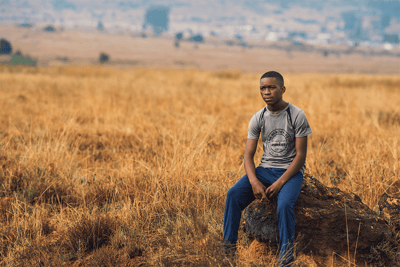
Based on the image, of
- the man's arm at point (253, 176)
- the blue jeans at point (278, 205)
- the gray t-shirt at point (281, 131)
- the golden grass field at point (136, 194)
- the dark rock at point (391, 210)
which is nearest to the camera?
the blue jeans at point (278, 205)

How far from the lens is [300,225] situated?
7.79ft

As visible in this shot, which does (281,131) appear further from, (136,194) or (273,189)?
(136,194)

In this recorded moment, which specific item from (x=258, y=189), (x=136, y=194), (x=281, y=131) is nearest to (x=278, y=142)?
(x=281, y=131)

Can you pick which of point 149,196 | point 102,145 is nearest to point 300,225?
point 149,196

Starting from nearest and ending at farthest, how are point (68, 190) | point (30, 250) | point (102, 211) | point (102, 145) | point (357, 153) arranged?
point (30, 250), point (102, 211), point (68, 190), point (357, 153), point (102, 145)

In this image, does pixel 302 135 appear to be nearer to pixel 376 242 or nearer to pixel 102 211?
pixel 376 242

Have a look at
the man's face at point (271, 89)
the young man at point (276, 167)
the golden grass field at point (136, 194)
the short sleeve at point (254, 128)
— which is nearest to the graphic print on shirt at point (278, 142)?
the young man at point (276, 167)

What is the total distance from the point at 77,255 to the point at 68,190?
3.91ft

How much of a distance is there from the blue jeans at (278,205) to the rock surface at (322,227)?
131mm

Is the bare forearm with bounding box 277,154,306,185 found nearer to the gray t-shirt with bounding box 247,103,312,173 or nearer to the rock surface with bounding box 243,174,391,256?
the gray t-shirt with bounding box 247,103,312,173

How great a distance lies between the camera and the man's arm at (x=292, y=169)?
7.28 feet

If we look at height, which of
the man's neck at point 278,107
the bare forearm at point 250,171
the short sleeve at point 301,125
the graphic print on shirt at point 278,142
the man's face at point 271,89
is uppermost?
the man's face at point 271,89

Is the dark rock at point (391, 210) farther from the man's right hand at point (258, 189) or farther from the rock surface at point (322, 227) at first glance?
the man's right hand at point (258, 189)

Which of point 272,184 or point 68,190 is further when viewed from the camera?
point 68,190
